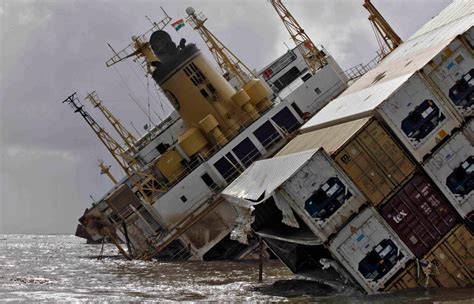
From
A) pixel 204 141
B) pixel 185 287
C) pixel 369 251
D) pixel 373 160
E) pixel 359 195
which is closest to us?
pixel 369 251

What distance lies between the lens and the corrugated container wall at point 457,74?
19141 mm

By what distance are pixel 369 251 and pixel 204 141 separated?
1812cm

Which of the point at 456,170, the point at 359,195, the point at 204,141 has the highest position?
the point at 204,141

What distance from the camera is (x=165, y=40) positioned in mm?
36906

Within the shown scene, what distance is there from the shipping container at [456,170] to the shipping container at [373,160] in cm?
63

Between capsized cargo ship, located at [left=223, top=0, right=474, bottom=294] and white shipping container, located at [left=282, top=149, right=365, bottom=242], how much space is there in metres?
0.02

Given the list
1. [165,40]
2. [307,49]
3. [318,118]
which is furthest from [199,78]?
[318,118]

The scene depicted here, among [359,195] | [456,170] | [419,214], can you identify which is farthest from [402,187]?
[456,170]

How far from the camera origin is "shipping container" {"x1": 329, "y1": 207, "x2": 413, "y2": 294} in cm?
1862

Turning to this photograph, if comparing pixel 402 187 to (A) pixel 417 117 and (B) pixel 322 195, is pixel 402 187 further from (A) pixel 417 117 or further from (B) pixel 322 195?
(B) pixel 322 195

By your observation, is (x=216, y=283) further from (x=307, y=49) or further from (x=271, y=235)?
(x=307, y=49)

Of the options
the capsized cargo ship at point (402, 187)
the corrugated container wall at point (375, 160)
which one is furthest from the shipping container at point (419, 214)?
the corrugated container wall at point (375, 160)

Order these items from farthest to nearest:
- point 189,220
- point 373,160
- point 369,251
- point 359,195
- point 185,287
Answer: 1. point 189,220
2. point 185,287
3. point 373,160
4. point 359,195
5. point 369,251

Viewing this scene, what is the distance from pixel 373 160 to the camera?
19.1 m
